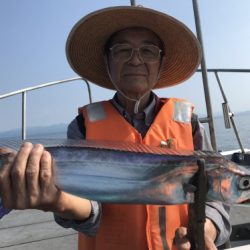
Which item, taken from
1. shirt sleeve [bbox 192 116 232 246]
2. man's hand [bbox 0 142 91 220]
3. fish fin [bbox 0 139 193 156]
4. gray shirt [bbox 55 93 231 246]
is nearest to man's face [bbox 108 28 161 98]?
gray shirt [bbox 55 93 231 246]

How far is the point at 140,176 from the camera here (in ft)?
6.38

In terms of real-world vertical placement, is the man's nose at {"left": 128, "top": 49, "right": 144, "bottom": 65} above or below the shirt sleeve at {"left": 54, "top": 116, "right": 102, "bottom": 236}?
above

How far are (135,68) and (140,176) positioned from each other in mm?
987

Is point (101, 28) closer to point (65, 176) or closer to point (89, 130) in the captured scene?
point (89, 130)

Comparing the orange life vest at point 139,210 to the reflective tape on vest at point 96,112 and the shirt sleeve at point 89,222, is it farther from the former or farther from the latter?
the shirt sleeve at point 89,222

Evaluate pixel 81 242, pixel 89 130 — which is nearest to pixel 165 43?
pixel 89 130

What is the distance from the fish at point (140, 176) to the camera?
189cm

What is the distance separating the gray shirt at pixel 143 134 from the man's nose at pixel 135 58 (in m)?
0.42

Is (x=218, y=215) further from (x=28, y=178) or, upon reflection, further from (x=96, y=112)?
(x=28, y=178)

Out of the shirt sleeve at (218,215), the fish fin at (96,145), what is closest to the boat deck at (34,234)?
the shirt sleeve at (218,215)

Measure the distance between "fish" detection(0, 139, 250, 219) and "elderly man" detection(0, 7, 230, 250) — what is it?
4.1 inches

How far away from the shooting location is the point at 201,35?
418 centimetres

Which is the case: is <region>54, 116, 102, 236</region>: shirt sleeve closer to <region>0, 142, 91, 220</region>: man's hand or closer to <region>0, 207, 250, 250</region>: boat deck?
<region>0, 142, 91, 220</region>: man's hand

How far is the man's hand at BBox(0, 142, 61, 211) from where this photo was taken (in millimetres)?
1884
